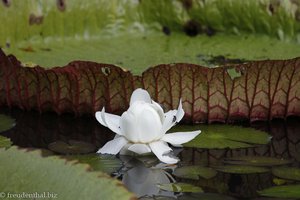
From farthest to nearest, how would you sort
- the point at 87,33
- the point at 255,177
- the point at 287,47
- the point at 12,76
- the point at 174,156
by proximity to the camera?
the point at 87,33 < the point at 287,47 < the point at 12,76 < the point at 174,156 < the point at 255,177

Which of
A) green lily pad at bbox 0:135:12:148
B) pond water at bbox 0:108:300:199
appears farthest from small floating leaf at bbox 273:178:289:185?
green lily pad at bbox 0:135:12:148

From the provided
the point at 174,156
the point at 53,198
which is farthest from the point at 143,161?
the point at 53,198

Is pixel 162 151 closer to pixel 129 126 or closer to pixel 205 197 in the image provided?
pixel 129 126

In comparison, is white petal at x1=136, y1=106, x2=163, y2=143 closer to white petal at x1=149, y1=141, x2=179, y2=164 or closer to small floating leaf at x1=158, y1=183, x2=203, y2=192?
white petal at x1=149, y1=141, x2=179, y2=164

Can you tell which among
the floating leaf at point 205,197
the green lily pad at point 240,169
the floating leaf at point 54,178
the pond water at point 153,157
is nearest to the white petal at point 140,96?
the pond water at point 153,157

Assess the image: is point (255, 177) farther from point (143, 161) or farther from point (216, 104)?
point (216, 104)

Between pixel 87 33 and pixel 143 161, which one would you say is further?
pixel 87 33

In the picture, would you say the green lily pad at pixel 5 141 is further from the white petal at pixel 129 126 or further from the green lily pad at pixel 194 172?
the green lily pad at pixel 194 172
